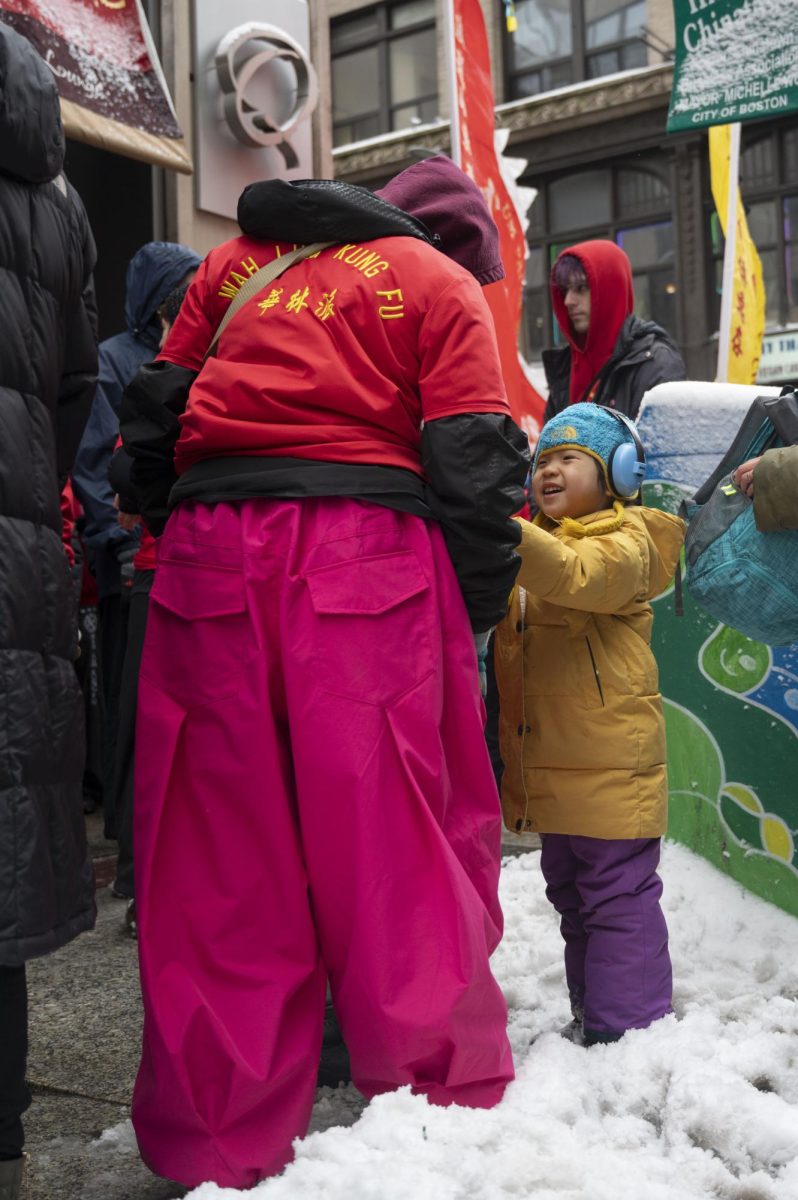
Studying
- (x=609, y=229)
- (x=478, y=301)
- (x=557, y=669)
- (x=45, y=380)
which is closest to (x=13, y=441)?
(x=45, y=380)

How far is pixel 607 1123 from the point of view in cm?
240

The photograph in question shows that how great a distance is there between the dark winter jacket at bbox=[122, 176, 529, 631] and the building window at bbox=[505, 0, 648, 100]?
75.6 feet

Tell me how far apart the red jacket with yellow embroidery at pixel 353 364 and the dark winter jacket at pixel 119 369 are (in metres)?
1.78

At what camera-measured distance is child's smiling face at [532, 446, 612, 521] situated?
10.2 feet

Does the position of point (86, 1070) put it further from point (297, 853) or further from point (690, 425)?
point (690, 425)

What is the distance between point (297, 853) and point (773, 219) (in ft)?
71.6

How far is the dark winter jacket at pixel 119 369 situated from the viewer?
4.28m

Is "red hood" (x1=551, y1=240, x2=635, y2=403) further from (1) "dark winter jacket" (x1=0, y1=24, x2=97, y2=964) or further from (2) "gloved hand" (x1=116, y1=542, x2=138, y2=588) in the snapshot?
(1) "dark winter jacket" (x1=0, y1=24, x2=97, y2=964)

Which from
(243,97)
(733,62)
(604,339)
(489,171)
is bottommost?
(604,339)

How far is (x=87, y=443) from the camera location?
4555mm

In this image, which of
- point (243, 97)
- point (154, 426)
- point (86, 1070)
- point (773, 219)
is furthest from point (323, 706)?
point (773, 219)

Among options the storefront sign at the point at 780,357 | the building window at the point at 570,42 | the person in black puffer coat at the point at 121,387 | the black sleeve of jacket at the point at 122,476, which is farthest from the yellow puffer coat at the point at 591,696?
the building window at the point at 570,42

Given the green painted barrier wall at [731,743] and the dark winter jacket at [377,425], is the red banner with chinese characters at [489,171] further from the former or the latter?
the dark winter jacket at [377,425]

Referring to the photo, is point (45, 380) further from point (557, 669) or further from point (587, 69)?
point (587, 69)
